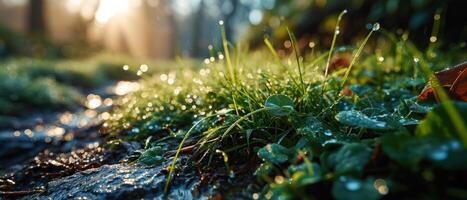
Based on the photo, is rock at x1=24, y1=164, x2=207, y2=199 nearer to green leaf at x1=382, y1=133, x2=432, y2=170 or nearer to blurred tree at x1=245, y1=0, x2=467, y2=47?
green leaf at x1=382, y1=133, x2=432, y2=170

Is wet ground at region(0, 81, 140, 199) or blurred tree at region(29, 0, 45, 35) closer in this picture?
wet ground at region(0, 81, 140, 199)

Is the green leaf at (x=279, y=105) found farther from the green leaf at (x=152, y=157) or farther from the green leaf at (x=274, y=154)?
the green leaf at (x=152, y=157)

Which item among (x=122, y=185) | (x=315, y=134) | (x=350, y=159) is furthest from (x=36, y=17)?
(x=350, y=159)

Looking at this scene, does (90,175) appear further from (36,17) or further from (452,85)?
(36,17)

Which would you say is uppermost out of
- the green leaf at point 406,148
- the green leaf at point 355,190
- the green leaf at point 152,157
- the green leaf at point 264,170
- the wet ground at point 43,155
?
the wet ground at point 43,155

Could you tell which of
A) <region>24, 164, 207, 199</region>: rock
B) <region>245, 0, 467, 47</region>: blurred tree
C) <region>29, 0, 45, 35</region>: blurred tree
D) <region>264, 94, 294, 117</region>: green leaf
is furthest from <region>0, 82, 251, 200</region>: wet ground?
<region>29, 0, 45, 35</region>: blurred tree

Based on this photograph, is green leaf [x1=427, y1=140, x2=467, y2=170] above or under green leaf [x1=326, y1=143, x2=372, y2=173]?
under

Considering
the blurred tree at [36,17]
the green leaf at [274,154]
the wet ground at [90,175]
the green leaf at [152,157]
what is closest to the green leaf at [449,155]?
the green leaf at [274,154]

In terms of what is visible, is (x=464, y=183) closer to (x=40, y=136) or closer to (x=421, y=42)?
(x=40, y=136)
